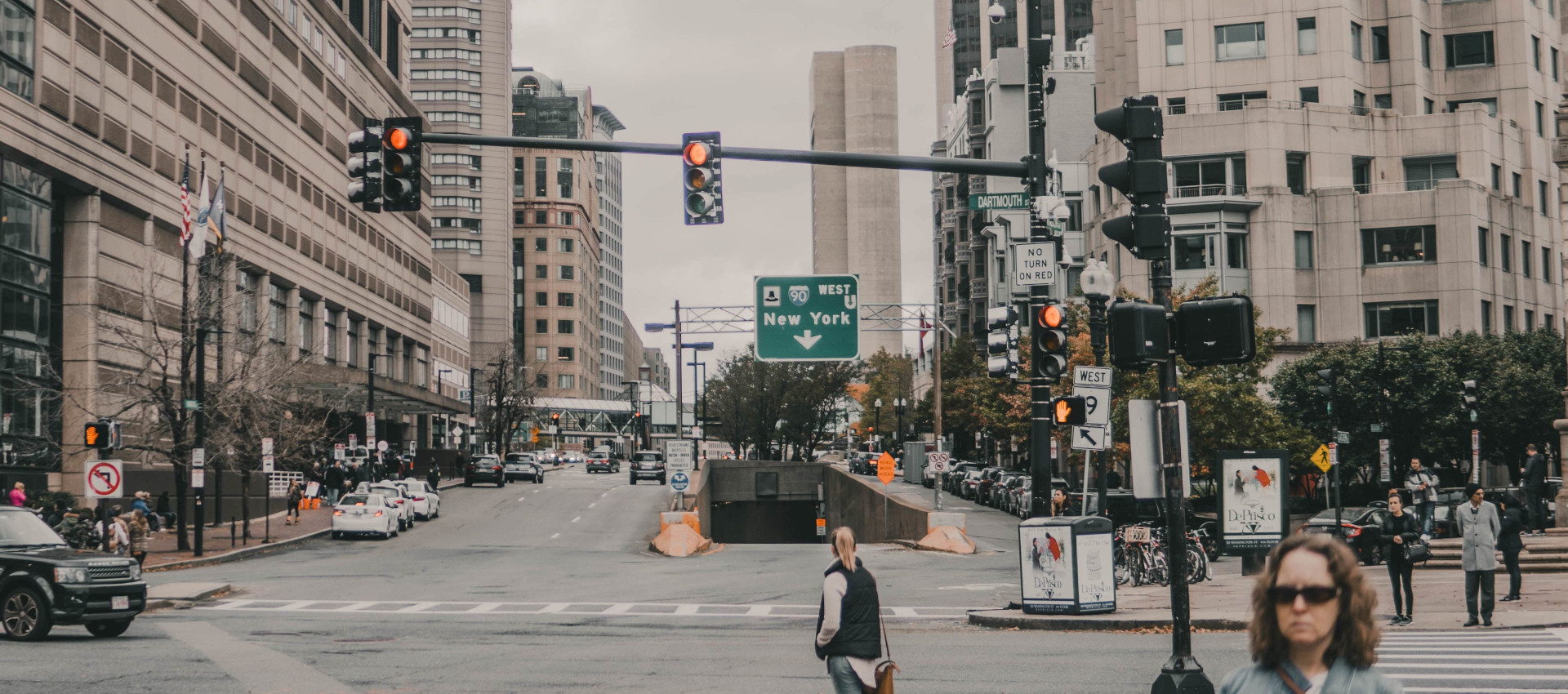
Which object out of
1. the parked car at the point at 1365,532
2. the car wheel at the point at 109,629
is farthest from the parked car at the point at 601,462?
the car wheel at the point at 109,629

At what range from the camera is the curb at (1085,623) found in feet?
63.7

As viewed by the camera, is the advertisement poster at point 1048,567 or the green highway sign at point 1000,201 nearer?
the green highway sign at point 1000,201

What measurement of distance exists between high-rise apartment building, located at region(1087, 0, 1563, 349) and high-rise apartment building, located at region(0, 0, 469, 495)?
3831cm

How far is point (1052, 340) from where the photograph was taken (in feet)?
57.2

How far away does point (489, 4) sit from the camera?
164500 mm

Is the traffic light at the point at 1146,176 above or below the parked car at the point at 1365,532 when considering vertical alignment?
above

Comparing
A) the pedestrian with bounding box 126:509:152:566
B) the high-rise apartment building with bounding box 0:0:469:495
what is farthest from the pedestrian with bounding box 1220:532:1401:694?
the high-rise apartment building with bounding box 0:0:469:495

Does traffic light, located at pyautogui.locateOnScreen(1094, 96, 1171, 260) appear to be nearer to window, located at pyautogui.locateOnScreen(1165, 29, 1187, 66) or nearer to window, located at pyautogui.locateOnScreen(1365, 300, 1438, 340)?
window, located at pyautogui.locateOnScreen(1365, 300, 1438, 340)

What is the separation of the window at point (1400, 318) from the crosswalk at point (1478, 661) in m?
47.0

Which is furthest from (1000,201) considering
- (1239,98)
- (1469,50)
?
(1469,50)

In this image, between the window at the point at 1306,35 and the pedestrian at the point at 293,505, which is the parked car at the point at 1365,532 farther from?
the window at the point at 1306,35

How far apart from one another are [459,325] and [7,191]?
78.6 meters

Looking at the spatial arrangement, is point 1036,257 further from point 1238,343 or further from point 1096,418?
point 1238,343

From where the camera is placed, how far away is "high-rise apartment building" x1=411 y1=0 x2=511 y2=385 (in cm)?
15412
